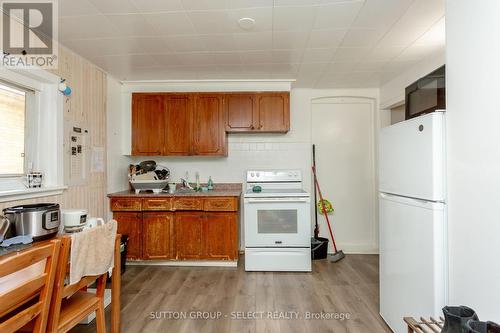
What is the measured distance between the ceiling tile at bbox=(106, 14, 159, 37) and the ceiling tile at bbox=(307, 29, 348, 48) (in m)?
1.34

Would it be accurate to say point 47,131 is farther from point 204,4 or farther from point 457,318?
point 457,318

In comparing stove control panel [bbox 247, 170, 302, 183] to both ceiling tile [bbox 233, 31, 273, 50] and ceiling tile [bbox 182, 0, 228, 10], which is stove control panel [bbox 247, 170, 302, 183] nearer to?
ceiling tile [bbox 233, 31, 273, 50]

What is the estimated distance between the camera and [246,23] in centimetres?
198

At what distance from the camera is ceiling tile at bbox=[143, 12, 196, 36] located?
1901 millimetres

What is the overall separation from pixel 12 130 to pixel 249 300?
7.86ft

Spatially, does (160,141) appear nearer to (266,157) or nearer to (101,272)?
(266,157)

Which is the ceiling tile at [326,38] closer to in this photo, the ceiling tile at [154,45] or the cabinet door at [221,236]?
the ceiling tile at [154,45]

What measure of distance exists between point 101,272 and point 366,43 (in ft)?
8.93

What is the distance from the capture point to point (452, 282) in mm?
1297

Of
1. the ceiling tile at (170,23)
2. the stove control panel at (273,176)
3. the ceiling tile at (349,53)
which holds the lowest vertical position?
the stove control panel at (273,176)

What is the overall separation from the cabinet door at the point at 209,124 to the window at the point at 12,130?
1684mm

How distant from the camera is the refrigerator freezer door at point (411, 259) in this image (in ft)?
4.44

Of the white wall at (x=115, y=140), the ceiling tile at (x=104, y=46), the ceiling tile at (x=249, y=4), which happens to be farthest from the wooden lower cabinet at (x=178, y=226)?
the ceiling tile at (x=249, y=4)

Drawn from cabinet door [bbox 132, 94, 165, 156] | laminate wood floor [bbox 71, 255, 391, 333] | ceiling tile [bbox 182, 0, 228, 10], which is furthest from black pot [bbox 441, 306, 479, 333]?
cabinet door [bbox 132, 94, 165, 156]
